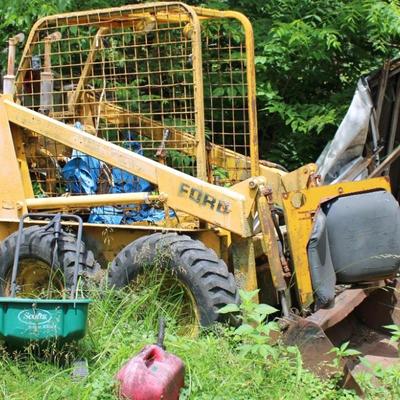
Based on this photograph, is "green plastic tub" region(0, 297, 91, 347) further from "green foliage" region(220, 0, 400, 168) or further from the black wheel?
"green foliage" region(220, 0, 400, 168)

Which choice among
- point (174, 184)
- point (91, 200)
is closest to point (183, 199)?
point (174, 184)

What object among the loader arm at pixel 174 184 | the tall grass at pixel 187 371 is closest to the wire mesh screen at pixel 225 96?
the loader arm at pixel 174 184

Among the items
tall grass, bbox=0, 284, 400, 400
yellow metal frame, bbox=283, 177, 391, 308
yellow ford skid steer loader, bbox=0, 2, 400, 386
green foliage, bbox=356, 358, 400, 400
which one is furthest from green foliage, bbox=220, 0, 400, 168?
tall grass, bbox=0, 284, 400, 400

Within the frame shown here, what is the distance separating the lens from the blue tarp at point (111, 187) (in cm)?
550

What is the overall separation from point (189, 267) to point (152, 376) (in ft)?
3.60

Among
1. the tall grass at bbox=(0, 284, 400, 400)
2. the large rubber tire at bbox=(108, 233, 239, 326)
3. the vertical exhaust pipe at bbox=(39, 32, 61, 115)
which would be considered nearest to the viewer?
the tall grass at bbox=(0, 284, 400, 400)

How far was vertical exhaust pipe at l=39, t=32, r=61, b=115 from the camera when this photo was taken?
19.0 feet

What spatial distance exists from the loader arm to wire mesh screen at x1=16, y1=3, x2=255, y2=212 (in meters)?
0.32

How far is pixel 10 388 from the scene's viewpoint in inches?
162

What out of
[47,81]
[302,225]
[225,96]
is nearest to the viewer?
[302,225]

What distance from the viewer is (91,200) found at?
526 cm

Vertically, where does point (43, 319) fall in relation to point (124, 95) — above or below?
below

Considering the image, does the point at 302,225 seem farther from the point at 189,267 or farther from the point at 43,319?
the point at 43,319

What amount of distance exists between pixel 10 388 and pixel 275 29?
4111 mm
